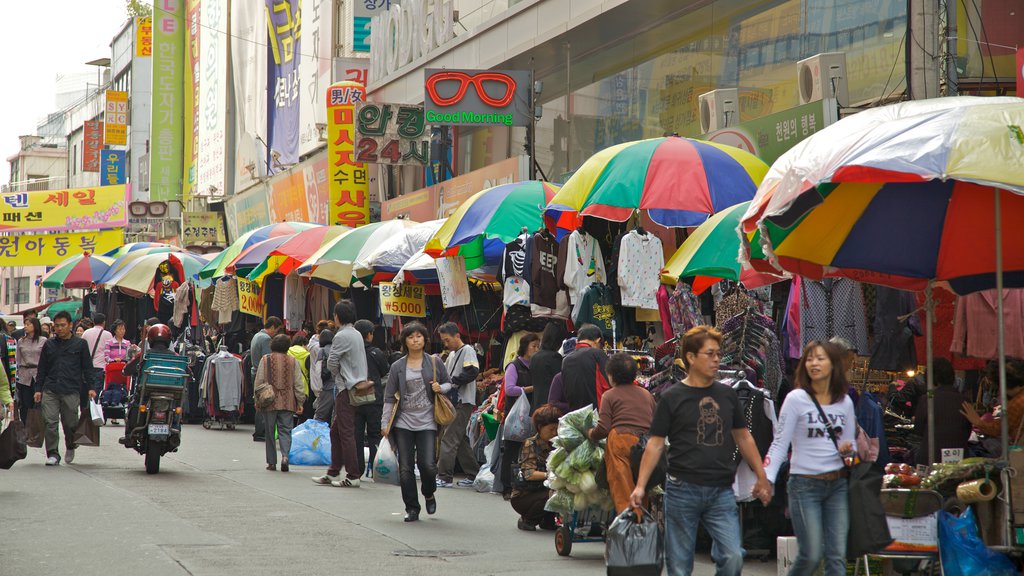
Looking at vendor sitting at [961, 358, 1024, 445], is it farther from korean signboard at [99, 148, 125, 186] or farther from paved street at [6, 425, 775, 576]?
korean signboard at [99, 148, 125, 186]

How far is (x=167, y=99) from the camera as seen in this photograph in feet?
182

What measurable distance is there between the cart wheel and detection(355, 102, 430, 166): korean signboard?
18.1 metres

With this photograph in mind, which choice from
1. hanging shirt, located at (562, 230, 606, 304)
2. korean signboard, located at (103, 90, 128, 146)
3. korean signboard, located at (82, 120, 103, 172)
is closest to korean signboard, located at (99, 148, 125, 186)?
korean signboard, located at (103, 90, 128, 146)

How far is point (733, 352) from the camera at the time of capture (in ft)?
32.5

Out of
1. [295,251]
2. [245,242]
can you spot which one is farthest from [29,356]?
[245,242]

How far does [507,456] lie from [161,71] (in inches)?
1837

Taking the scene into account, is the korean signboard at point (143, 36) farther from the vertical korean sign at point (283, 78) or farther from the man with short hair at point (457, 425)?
the man with short hair at point (457, 425)

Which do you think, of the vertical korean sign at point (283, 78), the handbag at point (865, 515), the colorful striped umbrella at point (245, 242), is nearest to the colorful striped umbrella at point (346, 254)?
the colorful striped umbrella at point (245, 242)

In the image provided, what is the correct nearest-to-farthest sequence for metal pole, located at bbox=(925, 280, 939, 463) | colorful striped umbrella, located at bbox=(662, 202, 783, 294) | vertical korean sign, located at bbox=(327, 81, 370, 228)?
metal pole, located at bbox=(925, 280, 939, 463) < colorful striped umbrella, located at bbox=(662, 202, 783, 294) < vertical korean sign, located at bbox=(327, 81, 370, 228)

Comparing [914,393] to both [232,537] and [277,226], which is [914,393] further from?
[277,226]

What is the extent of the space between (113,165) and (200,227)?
2171 cm

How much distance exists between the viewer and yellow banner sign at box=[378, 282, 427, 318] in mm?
17625

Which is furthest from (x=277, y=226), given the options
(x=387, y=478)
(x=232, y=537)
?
(x=232, y=537)

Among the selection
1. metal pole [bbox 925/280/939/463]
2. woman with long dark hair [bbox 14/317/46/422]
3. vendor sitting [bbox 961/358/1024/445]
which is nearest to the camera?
metal pole [bbox 925/280/939/463]
